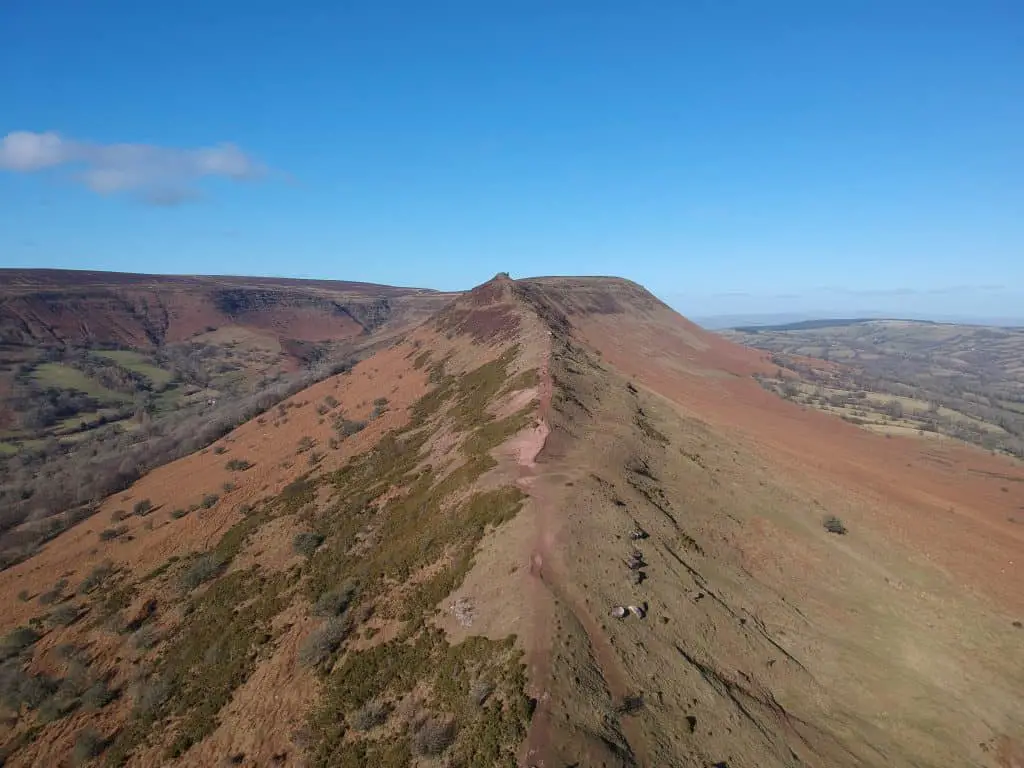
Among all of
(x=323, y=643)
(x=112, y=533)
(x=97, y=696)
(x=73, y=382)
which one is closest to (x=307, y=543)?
(x=97, y=696)

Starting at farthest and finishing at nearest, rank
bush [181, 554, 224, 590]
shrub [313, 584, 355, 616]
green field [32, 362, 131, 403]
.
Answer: green field [32, 362, 131, 403]
bush [181, 554, 224, 590]
shrub [313, 584, 355, 616]

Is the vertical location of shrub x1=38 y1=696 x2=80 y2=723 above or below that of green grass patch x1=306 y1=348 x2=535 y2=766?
below

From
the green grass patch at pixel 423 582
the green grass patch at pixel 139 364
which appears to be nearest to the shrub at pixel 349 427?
the green grass patch at pixel 423 582

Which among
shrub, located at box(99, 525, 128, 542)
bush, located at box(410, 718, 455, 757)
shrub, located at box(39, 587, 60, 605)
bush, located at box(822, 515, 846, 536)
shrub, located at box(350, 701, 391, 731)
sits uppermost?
bush, located at box(410, 718, 455, 757)

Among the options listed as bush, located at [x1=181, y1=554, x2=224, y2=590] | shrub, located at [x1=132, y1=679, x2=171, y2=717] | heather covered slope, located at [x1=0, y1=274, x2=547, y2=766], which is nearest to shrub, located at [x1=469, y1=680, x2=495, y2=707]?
heather covered slope, located at [x1=0, y1=274, x2=547, y2=766]

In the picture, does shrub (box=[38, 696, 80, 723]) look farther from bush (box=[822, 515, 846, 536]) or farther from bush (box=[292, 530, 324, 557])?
bush (box=[822, 515, 846, 536])

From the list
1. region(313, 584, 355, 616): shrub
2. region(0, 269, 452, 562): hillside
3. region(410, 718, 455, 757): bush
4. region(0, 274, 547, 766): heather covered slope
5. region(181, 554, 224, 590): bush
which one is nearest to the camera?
region(410, 718, 455, 757): bush

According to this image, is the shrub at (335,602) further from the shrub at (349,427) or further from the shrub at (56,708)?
the shrub at (349,427)
